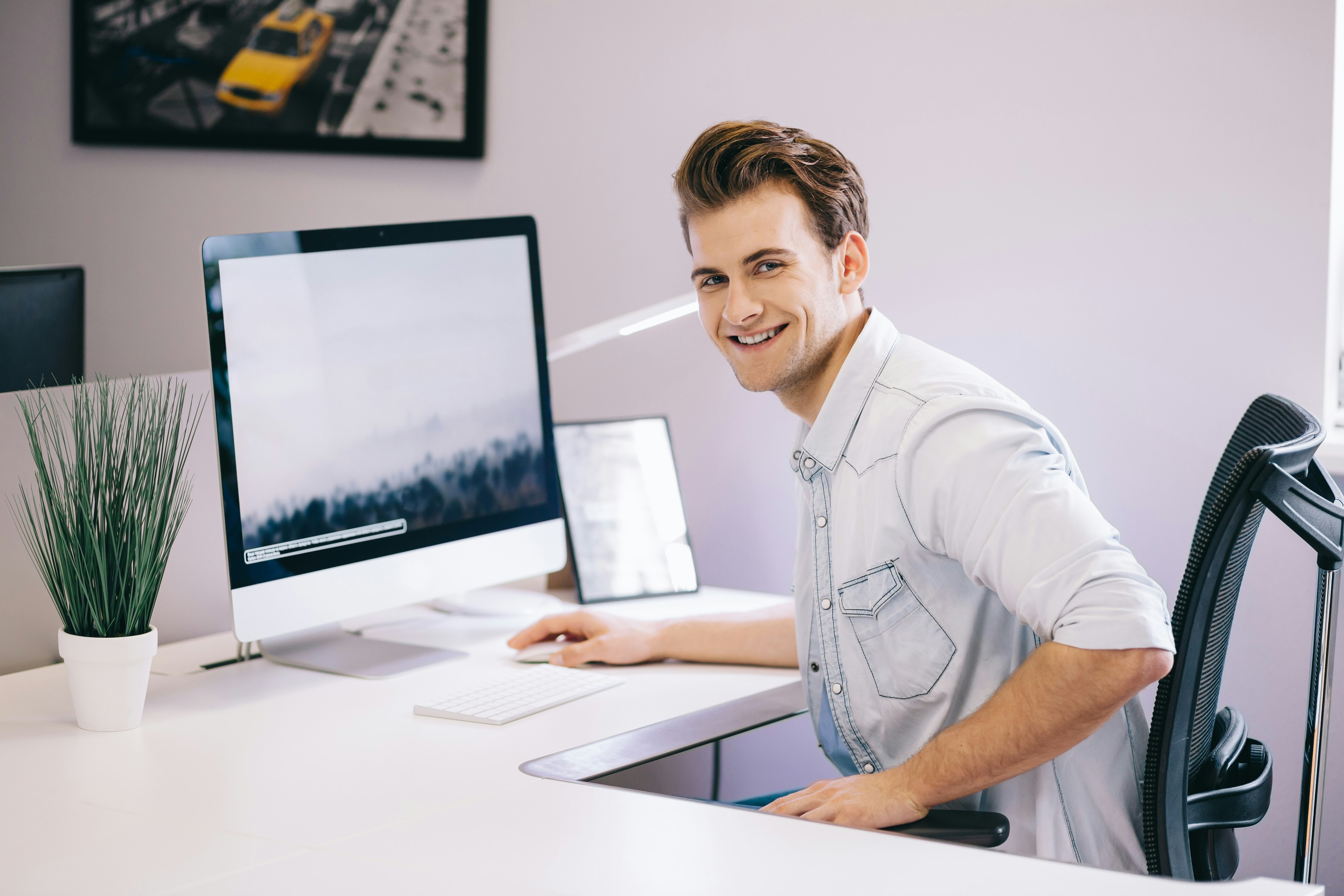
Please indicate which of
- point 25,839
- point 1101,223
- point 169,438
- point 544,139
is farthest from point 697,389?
point 25,839

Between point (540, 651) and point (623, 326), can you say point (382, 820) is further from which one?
point (623, 326)

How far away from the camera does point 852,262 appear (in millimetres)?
1552

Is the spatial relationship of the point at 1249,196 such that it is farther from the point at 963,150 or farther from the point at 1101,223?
the point at 963,150

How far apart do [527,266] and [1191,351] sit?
1.00 m

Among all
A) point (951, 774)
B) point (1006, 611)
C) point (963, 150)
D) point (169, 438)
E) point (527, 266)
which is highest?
point (963, 150)

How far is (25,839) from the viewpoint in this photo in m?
1.04

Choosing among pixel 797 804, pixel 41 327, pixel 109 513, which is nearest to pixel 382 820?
pixel 797 804

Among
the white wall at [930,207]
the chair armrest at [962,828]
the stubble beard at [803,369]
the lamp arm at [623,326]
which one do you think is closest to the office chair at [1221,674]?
the chair armrest at [962,828]

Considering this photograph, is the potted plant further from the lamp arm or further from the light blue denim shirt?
the lamp arm

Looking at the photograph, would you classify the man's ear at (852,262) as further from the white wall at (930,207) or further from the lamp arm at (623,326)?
the lamp arm at (623,326)

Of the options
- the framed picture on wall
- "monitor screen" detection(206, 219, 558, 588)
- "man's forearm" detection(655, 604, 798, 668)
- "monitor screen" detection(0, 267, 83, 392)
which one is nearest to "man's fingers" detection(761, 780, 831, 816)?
"man's forearm" detection(655, 604, 798, 668)

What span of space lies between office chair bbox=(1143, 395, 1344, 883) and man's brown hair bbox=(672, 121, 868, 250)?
545 mm

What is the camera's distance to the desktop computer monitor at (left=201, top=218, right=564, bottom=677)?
1.47 metres

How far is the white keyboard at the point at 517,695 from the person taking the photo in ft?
4.57
